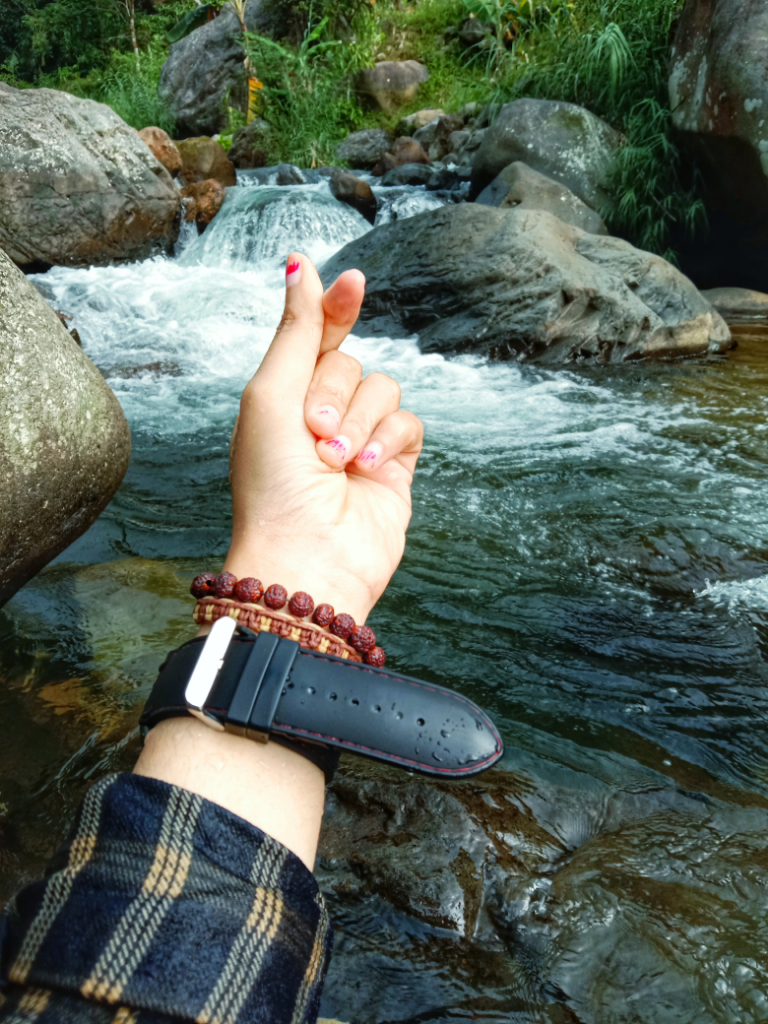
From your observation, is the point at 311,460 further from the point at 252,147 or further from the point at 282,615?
Answer: the point at 252,147

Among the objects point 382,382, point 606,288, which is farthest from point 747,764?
point 606,288

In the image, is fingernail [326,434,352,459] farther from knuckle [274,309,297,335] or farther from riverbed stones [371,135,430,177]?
riverbed stones [371,135,430,177]

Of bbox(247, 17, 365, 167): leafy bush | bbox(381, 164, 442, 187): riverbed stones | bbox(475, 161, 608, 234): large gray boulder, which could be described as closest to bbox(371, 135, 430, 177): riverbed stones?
bbox(381, 164, 442, 187): riverbed stones

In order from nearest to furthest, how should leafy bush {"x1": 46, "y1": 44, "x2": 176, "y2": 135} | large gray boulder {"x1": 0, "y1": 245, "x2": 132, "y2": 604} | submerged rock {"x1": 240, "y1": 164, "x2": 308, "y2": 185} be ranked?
large gray boulder {"x1": 0, "y1": 245, "x2": 132, "y2": 604}
submerged rock {"x1": 240, "y1": 164, "x2": 308, "y2": 185}
leafy bush {"x1": 46, "y1": 44, "x2": 176, "y2": 135}

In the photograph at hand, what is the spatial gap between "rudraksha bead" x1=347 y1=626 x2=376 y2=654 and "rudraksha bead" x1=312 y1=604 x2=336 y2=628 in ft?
0.15

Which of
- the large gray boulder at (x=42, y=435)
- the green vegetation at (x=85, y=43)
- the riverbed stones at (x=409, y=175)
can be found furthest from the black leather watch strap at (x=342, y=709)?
the green vegetation at (x=85, y=43)

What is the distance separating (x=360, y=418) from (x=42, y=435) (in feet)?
2.81

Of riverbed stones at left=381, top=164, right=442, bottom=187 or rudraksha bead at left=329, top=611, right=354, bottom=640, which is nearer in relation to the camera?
rudraksha bead at left=329, top=611, right=354, bottom=640

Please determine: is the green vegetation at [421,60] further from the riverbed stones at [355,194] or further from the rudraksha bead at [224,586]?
the rudraksha bead at [224,586]

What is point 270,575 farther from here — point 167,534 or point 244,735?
point 167,534

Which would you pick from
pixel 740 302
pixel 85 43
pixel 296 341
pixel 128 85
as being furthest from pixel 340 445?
pixel 85 43

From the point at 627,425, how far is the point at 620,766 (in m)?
3.35

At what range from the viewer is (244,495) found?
4.43 feet

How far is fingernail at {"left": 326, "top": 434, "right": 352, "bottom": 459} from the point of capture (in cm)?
136
